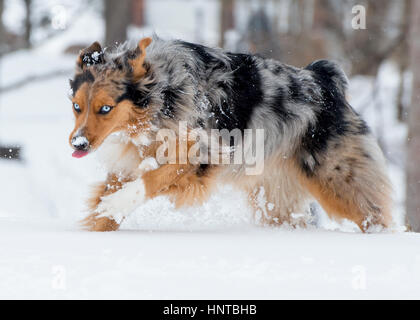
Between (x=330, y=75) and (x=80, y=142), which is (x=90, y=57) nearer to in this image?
(x=80, y=142)

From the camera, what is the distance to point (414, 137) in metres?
7.26

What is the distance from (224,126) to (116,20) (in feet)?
28.7

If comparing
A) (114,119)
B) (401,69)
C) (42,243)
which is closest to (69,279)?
(42,243)

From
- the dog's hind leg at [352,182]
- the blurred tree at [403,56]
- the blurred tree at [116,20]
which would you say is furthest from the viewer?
the blurred tree at [116,20]

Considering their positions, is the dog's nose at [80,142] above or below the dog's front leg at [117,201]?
above

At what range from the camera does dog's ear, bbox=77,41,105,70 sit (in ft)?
12.9

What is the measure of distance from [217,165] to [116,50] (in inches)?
43.3

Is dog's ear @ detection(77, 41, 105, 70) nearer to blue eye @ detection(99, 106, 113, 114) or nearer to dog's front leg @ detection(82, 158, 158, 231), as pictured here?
blue eye @ detection(99, 106, 113, 114)

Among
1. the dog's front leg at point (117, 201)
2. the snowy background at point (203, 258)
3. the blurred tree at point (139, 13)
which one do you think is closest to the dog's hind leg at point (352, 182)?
the snowy background at point (203, 258)

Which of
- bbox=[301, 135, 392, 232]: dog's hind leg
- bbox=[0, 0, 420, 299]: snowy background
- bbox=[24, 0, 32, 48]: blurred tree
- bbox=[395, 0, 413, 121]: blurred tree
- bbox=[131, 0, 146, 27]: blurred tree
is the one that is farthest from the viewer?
bbox=[131, 0, 146, 27]: blurred tree

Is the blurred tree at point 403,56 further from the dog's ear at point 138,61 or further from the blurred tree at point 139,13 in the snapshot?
the blurred tree at point 139,13

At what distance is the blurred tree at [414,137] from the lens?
712 centimetres

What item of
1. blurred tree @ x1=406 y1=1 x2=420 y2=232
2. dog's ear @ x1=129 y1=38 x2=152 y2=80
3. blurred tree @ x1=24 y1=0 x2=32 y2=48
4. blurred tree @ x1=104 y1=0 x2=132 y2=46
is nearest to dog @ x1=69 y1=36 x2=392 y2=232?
dog's ear @ x1=129 y1=38 x2=152 y2=80

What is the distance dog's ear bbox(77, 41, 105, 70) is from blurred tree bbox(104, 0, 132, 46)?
8.23 m
